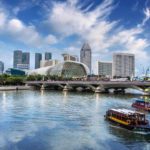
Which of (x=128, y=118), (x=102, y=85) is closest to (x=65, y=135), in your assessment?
(x=128, y=118)

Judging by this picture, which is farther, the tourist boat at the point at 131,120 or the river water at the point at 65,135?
the tourist boat at the point at 131,120

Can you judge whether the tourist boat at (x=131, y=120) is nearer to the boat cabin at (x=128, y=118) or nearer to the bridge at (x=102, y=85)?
the boat cabin at (x=128, y=118)

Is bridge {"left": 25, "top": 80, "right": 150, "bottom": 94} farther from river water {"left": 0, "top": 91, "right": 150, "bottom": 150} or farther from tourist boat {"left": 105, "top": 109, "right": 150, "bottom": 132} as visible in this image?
river water {"left": 0, "top": 91, "right": 150, "bottom": 150}

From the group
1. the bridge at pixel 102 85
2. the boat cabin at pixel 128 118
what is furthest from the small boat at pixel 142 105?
the bridge at pixel 102 85

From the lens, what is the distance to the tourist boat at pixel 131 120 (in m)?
43.4

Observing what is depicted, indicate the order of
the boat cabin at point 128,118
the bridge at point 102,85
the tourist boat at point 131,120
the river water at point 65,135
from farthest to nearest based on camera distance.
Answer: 1. the bridge at point 102,85
2. the boat cabin at point 128,118
3. the tourist boat at point 131,120
4. the river water at point 65,135

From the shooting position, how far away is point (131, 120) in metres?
45.7

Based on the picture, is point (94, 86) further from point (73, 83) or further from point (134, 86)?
point (134, 86)

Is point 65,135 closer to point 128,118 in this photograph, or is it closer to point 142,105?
point 128,118

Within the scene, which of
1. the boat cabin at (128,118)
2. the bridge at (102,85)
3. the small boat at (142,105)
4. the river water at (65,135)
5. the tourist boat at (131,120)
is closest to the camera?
the river water at (65,135)

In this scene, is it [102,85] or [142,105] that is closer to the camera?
[142,105]

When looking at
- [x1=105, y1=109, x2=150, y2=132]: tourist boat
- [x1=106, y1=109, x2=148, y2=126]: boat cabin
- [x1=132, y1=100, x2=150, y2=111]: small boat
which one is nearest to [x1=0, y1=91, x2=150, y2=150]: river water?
[x1=105, y1=109, x2=150, y2=132]: tourist boat

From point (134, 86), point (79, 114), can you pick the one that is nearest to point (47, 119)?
point (79, 114)

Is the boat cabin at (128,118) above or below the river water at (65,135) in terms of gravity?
above
